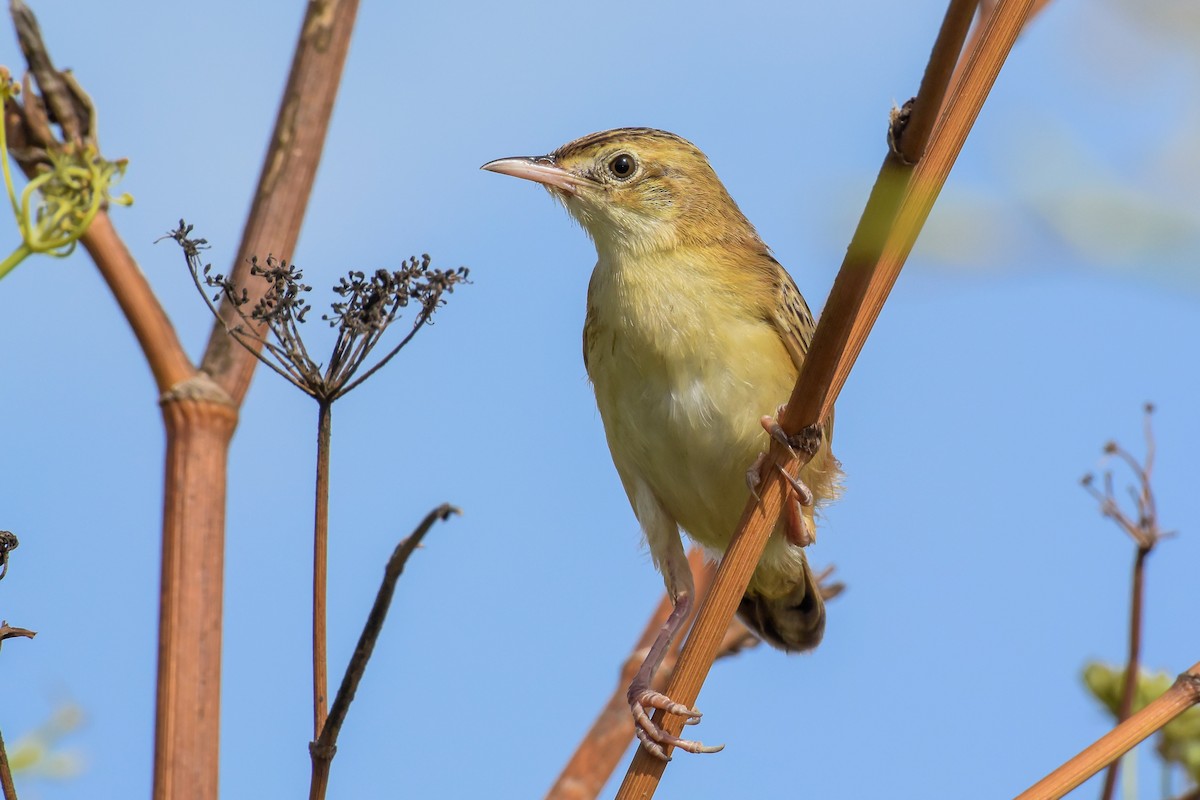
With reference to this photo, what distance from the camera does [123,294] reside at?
2.73 m

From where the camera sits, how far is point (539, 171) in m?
5.08

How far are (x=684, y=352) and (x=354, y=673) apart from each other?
8.76 ft

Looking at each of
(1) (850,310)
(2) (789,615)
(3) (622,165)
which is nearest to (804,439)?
(1) (850,310)

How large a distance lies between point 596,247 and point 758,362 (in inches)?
34.8

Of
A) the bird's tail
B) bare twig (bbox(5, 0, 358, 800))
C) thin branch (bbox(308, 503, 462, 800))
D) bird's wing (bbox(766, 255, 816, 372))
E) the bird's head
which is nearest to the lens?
thin branch (bbox(308, 503, 462, 800))

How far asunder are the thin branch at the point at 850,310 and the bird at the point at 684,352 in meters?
1.52

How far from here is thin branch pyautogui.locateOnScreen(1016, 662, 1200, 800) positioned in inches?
89.4

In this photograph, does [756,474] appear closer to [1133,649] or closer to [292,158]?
[1133,649]

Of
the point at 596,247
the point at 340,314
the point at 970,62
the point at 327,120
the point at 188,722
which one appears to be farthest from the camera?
the point at 596,247

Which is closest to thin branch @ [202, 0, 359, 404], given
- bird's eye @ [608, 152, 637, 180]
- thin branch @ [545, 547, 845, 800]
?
thin branch @ [545, 547, 845, 800]

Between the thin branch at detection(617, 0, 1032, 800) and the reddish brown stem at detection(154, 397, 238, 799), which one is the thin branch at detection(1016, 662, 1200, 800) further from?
the reddish brown stem at detection(154, 397, 238, 799)

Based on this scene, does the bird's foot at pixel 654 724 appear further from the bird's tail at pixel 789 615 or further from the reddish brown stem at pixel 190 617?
the bird's tail at pixel 789 615

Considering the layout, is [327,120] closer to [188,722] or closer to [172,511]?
[172,511]

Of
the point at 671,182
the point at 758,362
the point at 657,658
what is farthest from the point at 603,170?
the point at 657,658
